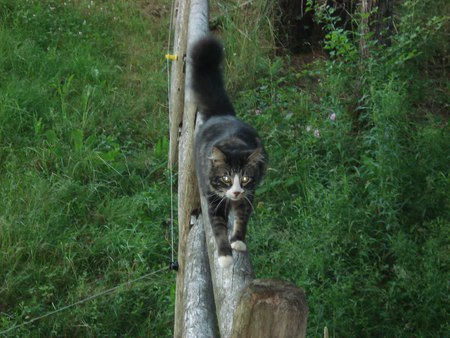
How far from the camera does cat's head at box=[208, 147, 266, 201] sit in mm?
3533

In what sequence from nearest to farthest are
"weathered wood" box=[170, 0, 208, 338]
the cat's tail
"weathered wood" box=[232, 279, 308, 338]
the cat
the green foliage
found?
"weathered wood" box=[232, 279, 308, 338]
the cat
"weathered wood" box=[170, 0, 208, 338]
the cat's tail
the green foliage

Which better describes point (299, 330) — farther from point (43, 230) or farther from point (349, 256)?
point (43, 230)

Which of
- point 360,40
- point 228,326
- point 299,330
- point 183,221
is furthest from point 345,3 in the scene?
point 299,330

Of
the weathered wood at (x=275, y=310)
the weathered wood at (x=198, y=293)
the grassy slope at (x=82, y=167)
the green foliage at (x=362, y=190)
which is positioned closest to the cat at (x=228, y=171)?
the weathered wood at (x=198, y=293)

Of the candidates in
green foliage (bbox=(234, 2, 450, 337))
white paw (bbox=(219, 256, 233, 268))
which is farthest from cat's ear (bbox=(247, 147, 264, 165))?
green foliage (bbox=(234, 2, 450, 337))

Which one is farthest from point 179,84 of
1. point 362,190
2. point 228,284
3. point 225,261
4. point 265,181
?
point 228,284

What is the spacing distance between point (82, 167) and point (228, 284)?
357 centimetres

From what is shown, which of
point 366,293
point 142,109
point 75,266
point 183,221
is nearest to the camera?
point 183,221

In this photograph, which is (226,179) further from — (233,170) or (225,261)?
(225,261)

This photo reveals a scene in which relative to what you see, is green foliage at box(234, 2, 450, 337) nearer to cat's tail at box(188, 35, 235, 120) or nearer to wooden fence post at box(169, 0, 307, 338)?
wooden fence post at box(169, 0, 307, 338)

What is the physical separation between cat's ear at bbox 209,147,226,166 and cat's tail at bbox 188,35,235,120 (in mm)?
841

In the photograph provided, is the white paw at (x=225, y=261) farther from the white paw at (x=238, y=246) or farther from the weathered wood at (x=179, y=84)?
the weathered wood at (x=179, y=84)

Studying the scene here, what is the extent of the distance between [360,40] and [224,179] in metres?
3.11

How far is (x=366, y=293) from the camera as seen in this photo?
459 cm
